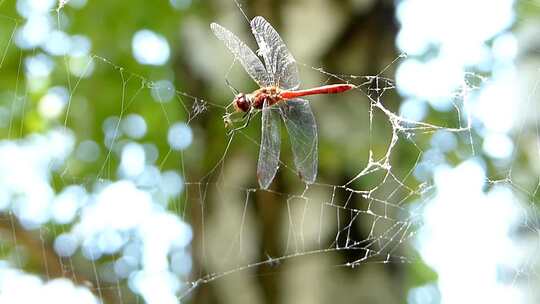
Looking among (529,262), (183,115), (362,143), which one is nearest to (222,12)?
(183,115)

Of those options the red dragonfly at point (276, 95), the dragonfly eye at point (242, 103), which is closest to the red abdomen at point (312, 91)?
the red dragonfly at point (276, 95)

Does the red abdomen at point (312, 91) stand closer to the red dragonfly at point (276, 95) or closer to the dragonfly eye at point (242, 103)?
the red dragonfly at point (276, 95)

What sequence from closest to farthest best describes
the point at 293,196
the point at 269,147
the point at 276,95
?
the point at 269,147, the point at 276,95, the point at 293,196

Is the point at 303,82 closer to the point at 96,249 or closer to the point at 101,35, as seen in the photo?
the point at 101,35

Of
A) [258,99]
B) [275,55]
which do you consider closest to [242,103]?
[258,99]

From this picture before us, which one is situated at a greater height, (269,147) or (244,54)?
(244,54)

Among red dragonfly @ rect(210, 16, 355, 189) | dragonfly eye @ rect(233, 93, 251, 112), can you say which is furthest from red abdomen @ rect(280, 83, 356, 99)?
dragonfly eye @ rect(233, 93, 251, 112)

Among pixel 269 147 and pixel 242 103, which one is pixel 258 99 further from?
pixel 269 147
